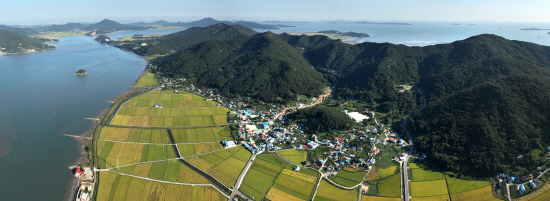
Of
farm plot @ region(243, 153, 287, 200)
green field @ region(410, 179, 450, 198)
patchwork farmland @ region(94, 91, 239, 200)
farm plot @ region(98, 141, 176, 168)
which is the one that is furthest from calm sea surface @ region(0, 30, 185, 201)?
green field @ region(410, 179, 450, 198)

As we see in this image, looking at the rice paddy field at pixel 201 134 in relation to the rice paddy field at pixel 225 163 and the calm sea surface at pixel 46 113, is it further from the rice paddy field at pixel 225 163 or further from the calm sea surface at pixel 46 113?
the calm sea surface at pixel 46 113

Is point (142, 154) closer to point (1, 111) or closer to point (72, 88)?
point (1, 111)

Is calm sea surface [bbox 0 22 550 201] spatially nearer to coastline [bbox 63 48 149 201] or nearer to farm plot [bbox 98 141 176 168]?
coastline [bbox 63 48 149 201]

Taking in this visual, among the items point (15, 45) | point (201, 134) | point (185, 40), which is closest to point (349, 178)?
point (201, 134)

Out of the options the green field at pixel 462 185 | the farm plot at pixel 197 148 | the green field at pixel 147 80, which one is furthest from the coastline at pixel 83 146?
the green field at pixel 462 185

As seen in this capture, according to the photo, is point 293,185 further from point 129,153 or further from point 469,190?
point 129,153

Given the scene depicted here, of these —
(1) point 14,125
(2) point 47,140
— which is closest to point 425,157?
(2) point 47,140
